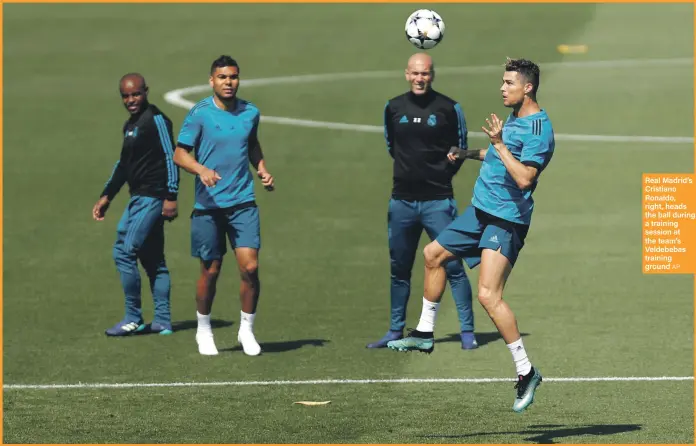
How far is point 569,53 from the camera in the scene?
3481 centimetres

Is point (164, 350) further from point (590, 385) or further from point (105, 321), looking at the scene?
point (590, 385)

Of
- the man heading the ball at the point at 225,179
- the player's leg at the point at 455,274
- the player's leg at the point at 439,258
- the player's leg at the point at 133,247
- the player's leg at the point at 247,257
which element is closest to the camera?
the player's leg at the point at 439,258

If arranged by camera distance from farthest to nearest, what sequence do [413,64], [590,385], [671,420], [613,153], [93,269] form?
[613,153], [93,269], [413,64], [590,385], [671,420]

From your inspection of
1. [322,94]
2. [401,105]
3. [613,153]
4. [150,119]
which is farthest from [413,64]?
[322,94]

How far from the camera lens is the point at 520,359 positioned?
45.3ft

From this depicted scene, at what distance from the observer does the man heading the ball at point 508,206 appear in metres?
13.6

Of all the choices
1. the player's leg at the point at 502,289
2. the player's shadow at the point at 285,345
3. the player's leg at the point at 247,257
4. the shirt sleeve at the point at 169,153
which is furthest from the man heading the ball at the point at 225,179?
the player's leg at the point at 502,289

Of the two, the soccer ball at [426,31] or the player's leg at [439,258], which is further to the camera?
the soccer ball at [426,31]

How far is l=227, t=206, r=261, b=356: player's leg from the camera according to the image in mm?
16422

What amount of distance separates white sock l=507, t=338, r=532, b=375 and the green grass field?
490 millimetres

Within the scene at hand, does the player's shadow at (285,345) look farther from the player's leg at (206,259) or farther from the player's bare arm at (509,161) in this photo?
the player's bare arm at (509,161)

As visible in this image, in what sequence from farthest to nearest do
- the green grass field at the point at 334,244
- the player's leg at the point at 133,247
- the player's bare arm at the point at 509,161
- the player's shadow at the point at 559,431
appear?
the player's leg at the point at 133,247, the green grass field at the point at 334,244, the player's shadow at the point at 559,431, the player's bare arm at the point at 509,161

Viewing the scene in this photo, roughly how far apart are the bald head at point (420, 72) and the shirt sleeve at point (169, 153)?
8.00 ft

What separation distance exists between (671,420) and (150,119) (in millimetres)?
6164
